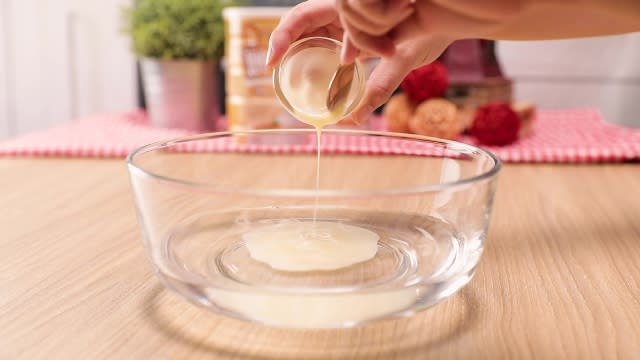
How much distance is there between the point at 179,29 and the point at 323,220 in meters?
0.90

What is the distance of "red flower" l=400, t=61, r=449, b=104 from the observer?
4.66ft

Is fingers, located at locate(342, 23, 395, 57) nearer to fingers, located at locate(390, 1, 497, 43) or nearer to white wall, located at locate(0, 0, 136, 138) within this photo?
fingers, located at locate(390, 1, 497, 43)

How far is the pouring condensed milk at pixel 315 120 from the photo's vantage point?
64cm

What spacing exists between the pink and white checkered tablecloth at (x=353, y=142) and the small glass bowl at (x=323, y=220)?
291mm

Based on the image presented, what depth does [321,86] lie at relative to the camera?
79cm

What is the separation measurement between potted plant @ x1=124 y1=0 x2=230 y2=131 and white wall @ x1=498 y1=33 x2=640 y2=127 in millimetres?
836

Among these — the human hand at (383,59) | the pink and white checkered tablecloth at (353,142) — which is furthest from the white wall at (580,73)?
the human hand at (383,59)

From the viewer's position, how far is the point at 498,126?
4.48 feet

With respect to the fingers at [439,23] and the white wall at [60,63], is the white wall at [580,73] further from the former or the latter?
the fingers at [439,23]

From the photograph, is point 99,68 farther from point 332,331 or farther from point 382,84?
point 332,331

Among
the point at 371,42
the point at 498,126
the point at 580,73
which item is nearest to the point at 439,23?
the point at 371,42

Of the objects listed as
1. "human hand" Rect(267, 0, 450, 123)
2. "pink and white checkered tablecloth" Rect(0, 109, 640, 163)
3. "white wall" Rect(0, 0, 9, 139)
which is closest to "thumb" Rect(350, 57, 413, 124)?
"human hand" Rect(267, 0, 450, 123)

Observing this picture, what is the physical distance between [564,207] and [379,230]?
0.36m

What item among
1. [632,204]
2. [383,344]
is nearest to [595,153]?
[632,204]
